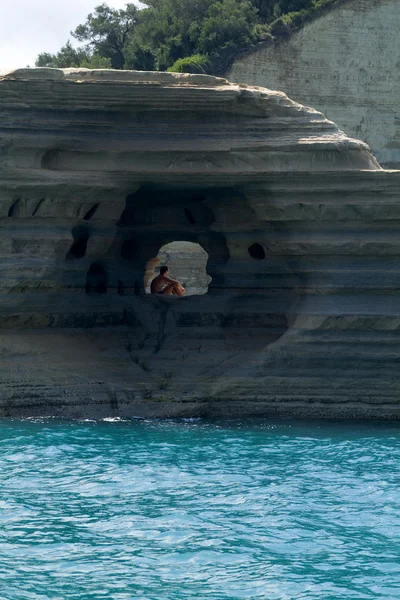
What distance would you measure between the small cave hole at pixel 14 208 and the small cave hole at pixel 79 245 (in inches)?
39.5

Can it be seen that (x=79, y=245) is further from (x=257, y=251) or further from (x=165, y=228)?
(x=257, y=251)

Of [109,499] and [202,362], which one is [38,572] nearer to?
[109,499]

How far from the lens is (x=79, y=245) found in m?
13.7

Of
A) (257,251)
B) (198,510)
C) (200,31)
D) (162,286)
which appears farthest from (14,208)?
(200,31)

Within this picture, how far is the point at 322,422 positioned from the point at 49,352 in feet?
10.7

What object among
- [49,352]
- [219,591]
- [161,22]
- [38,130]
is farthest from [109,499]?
[161,22]

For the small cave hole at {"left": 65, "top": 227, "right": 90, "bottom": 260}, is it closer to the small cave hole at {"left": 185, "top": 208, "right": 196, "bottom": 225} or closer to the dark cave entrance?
the dark cave entrance

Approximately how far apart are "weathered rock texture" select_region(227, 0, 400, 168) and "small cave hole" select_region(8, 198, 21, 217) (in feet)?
70.2

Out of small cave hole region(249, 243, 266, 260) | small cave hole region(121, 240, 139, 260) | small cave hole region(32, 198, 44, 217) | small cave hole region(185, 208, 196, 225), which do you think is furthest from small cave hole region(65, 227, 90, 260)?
small cave hole region(249, 243, 266, 260)

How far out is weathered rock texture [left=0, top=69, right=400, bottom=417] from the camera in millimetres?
12375

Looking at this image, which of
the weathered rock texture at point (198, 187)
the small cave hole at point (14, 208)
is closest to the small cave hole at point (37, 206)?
the weathered rock texture at point (198, 187)

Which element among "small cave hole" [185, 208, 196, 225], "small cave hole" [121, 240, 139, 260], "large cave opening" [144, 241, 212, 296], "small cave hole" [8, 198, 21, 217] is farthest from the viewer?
"large cave opening" [144, 241, 212, 296]

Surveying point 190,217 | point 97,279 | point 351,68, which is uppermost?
point 351,68

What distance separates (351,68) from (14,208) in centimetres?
2291
